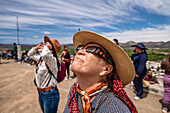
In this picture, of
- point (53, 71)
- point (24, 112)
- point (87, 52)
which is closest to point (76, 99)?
point (87, 52)

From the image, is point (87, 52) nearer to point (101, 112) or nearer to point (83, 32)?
point (83, 32)

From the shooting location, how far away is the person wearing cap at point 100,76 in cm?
104

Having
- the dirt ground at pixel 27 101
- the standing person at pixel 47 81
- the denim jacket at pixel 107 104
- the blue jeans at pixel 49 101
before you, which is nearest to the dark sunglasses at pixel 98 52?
the denim jacket at pixel 107 104

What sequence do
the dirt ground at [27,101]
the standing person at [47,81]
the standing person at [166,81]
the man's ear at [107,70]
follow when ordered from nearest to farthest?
the man's ear at [107,70]
the standing person at [47,81]
the standing person at [166,81]
the dirt ground at [27,101]

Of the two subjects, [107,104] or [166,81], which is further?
[166,81]

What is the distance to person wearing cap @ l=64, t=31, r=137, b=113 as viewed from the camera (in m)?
1.04

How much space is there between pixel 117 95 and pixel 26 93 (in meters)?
4.84

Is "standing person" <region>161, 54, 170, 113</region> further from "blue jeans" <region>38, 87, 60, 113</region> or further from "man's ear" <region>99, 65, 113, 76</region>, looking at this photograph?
"blue jeans" <region>38, 87, 60, 113</region>

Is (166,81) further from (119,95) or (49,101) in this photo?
(49,101)

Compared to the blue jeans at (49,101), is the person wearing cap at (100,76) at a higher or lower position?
higher

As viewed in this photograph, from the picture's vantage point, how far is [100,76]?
1.17 m

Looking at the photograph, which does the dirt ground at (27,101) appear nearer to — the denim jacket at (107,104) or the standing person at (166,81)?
the standing person at (166,81)

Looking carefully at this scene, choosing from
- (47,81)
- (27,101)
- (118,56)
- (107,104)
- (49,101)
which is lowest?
(27,101)

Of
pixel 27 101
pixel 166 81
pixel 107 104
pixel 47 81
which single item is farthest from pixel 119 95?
pixel 27 101
